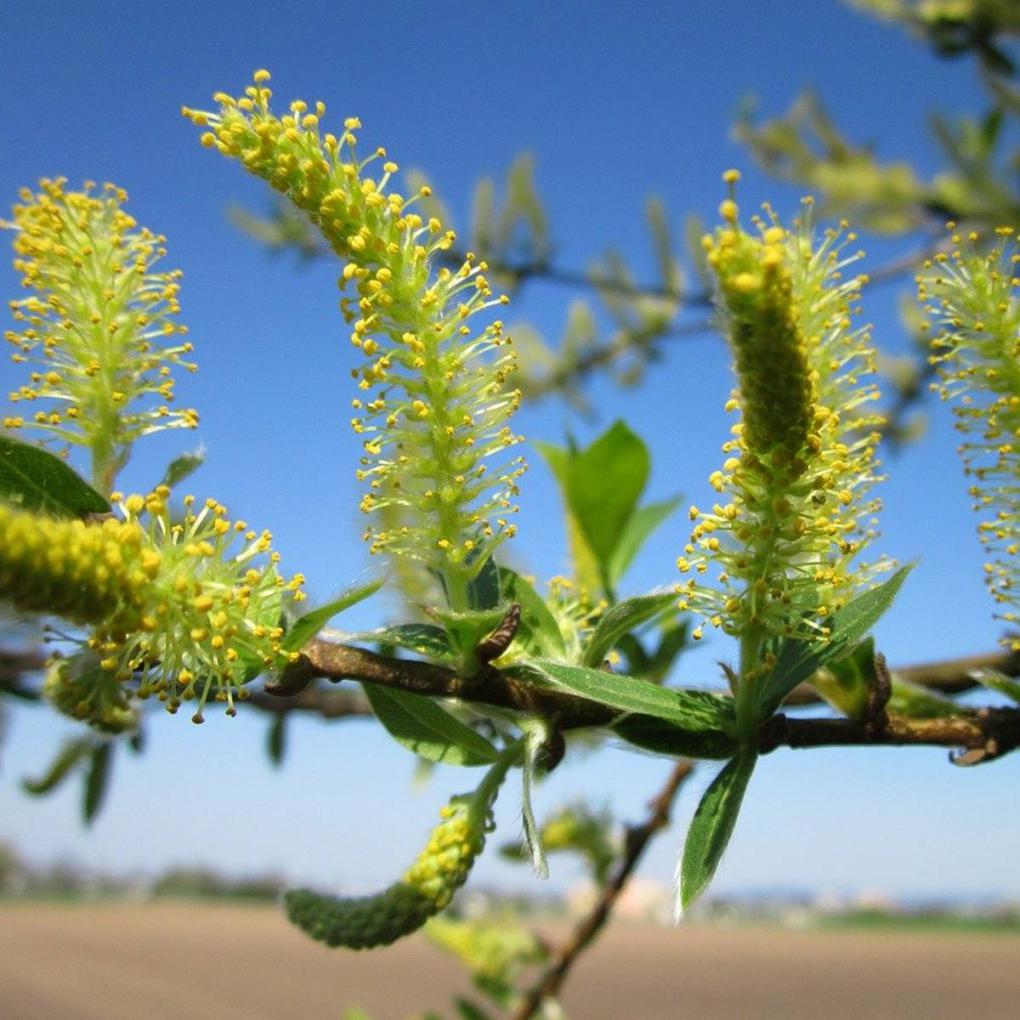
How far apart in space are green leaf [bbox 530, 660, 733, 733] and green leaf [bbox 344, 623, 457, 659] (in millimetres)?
79

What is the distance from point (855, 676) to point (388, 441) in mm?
372

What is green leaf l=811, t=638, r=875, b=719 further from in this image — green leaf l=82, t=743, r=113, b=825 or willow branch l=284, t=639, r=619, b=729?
green leaf l=82, t=743, r=113, b=825

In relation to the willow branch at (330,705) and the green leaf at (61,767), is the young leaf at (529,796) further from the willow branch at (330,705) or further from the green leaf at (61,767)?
the green leaf at (61,767)

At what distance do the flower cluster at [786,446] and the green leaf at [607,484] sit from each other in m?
0.31

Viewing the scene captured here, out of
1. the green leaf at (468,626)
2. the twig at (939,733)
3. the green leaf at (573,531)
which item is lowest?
the twig at (939,733)

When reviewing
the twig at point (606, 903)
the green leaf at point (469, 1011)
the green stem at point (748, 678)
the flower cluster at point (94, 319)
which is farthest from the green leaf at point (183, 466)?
the green leaf at point (469, 1011)

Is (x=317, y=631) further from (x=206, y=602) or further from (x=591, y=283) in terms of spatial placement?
(x=591, y=283)

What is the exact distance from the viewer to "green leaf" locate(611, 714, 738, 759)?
2.34ft

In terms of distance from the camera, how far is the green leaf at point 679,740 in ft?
2.34

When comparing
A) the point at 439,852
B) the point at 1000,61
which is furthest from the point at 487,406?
the point at 1000,61

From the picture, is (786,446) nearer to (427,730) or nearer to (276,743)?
(427,730)

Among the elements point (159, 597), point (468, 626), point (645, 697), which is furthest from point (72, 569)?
point (645, 697)

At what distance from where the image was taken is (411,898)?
67 centimetres

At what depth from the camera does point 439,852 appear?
0.70 m
